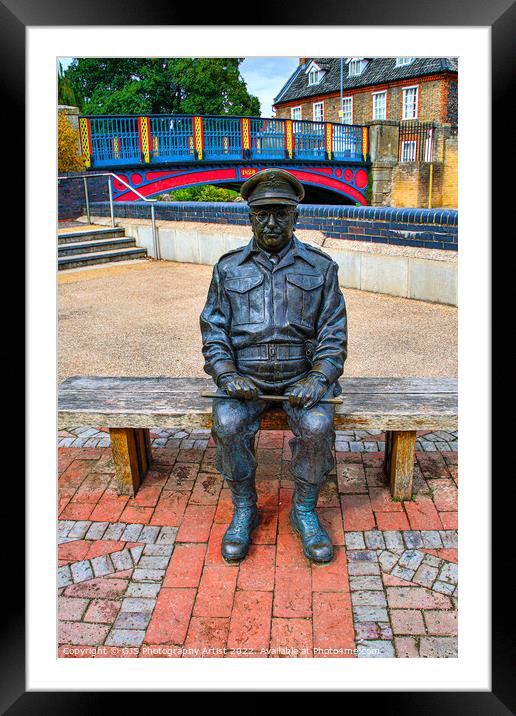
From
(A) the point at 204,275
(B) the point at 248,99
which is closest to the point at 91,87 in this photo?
(B) the point at 248,99

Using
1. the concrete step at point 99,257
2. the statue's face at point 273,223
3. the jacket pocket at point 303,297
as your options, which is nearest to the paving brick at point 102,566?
the jacket pocket at point 303,297

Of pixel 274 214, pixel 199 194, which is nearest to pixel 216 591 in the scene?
pixel 274 214

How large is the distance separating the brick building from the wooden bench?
2762 cm

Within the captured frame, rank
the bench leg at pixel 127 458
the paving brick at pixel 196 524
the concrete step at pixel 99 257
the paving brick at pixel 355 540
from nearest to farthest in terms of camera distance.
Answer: the paving brick at pixel 355 540 → the paving brick at pixel 196 524 → the bench leg at pixel 127 458 → the concrete step at pixel 99 257

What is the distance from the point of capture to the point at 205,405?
342 centimetres

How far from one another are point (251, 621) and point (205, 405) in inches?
47.5

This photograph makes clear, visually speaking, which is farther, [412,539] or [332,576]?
[412,539]

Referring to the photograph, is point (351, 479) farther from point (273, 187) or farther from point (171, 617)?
point (273, 187)

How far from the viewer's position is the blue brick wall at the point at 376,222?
292 inches

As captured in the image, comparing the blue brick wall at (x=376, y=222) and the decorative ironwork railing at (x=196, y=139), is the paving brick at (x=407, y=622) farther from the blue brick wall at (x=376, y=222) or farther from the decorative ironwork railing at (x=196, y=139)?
the decorative ironwork railing at (x=196, y=139)

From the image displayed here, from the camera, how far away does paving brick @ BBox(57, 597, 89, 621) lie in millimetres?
2684
